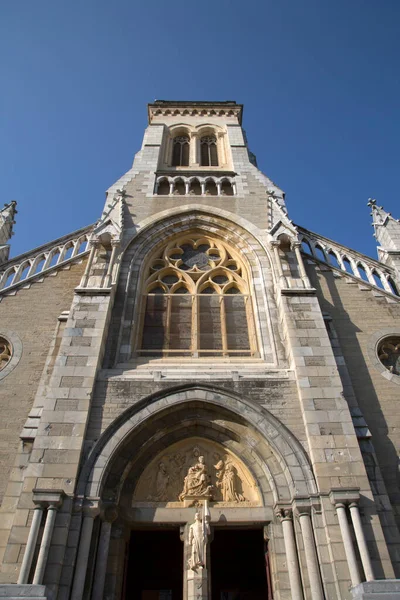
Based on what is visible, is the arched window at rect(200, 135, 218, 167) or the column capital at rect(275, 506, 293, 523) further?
the arched window at rect(200, 135, 218, 167)

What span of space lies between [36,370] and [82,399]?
2.08 meters

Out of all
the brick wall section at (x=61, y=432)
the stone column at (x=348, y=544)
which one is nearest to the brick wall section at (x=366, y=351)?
the stone column at (x=348, y=544)

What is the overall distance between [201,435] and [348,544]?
349 centimetres

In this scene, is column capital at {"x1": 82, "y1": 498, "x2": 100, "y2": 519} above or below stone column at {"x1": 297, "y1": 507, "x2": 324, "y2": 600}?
above

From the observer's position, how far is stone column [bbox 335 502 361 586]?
6672mm

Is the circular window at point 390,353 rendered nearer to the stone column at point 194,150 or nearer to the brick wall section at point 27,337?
the brick wall section at point 27,337

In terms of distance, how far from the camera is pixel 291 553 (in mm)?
7449

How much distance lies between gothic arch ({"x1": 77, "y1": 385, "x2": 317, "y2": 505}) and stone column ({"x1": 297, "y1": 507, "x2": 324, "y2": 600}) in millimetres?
340

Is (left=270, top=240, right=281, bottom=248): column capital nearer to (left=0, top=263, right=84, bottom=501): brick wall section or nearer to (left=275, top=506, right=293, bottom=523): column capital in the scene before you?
(left=0, top=263, right=84, bottom=501): brick wall section

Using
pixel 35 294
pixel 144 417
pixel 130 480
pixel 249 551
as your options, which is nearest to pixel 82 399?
pixel 144 417

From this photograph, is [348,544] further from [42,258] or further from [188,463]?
[42,258]

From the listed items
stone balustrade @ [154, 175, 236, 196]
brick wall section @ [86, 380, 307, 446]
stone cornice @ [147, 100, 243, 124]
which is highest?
stone cornice @ [147, 100, 243, 124]

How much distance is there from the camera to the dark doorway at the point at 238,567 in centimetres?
1150

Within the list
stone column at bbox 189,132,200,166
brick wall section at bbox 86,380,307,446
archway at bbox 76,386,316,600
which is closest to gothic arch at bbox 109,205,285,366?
brick wall section at bbox 86,380,307,446
